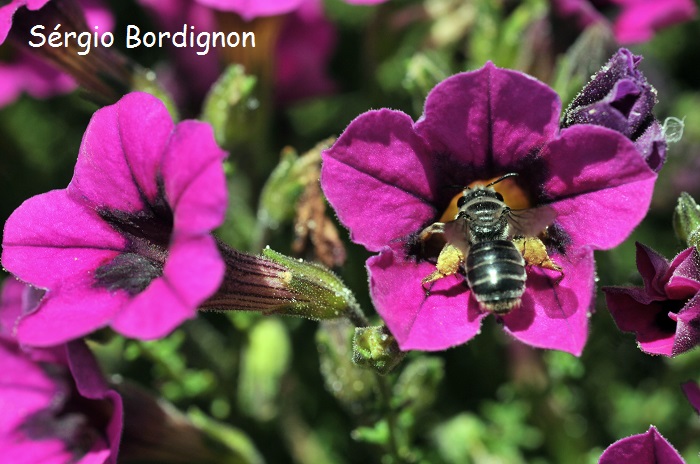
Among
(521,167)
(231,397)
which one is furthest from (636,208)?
(231,397)

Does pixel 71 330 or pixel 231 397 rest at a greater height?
pixel 71 330

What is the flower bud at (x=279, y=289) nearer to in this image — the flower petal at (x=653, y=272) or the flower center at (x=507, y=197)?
the flower center at (x=507, y=197)

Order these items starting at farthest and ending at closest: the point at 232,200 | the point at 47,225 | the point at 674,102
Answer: the point at 674,102 → the point at 232,200 → the point at 47,225

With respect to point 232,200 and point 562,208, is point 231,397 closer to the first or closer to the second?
point 232,200

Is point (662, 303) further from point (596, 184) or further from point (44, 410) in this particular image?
point (44, 410)

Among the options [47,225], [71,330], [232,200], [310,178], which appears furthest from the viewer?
[232,200]

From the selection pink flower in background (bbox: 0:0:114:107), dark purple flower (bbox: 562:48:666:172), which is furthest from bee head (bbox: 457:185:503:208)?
pink flower in background (bbox: 0:0:114:107)

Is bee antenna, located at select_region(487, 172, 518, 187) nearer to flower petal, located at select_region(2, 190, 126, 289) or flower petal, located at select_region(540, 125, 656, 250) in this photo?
flower petal, located at select_region(540, 125, 656, 250)
